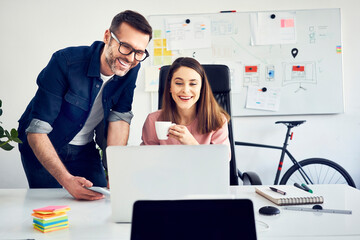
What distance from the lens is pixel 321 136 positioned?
10.9 feet

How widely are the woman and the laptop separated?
765 millimetres

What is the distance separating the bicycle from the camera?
310cm

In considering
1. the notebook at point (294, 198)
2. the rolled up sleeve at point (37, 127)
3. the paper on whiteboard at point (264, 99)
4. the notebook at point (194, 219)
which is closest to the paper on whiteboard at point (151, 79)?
the paper on whiteboard at point (264, 99)

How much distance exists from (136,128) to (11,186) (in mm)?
1258

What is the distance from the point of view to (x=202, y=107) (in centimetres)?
184

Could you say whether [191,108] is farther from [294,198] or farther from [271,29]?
[271,29]

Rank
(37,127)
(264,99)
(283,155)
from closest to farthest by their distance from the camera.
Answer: (37,127), (283,155), (264,99)

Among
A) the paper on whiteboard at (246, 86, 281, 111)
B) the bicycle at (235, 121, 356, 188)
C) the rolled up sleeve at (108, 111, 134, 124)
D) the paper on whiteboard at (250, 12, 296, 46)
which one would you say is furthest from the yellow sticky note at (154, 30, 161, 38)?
the rolled up sleeve at (108, 111, 134, 124)

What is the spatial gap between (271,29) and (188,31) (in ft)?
2.45

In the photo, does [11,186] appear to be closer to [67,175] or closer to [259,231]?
[67,175]

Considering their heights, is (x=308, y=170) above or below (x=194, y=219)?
below

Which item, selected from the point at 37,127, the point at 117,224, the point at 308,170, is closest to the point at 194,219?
the point at 117,224

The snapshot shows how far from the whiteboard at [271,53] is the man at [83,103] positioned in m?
1.50

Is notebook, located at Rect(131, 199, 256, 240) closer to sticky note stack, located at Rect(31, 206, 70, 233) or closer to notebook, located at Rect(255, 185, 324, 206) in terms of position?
sticky note stack, located at Rect(31, 206, 70, 233)
